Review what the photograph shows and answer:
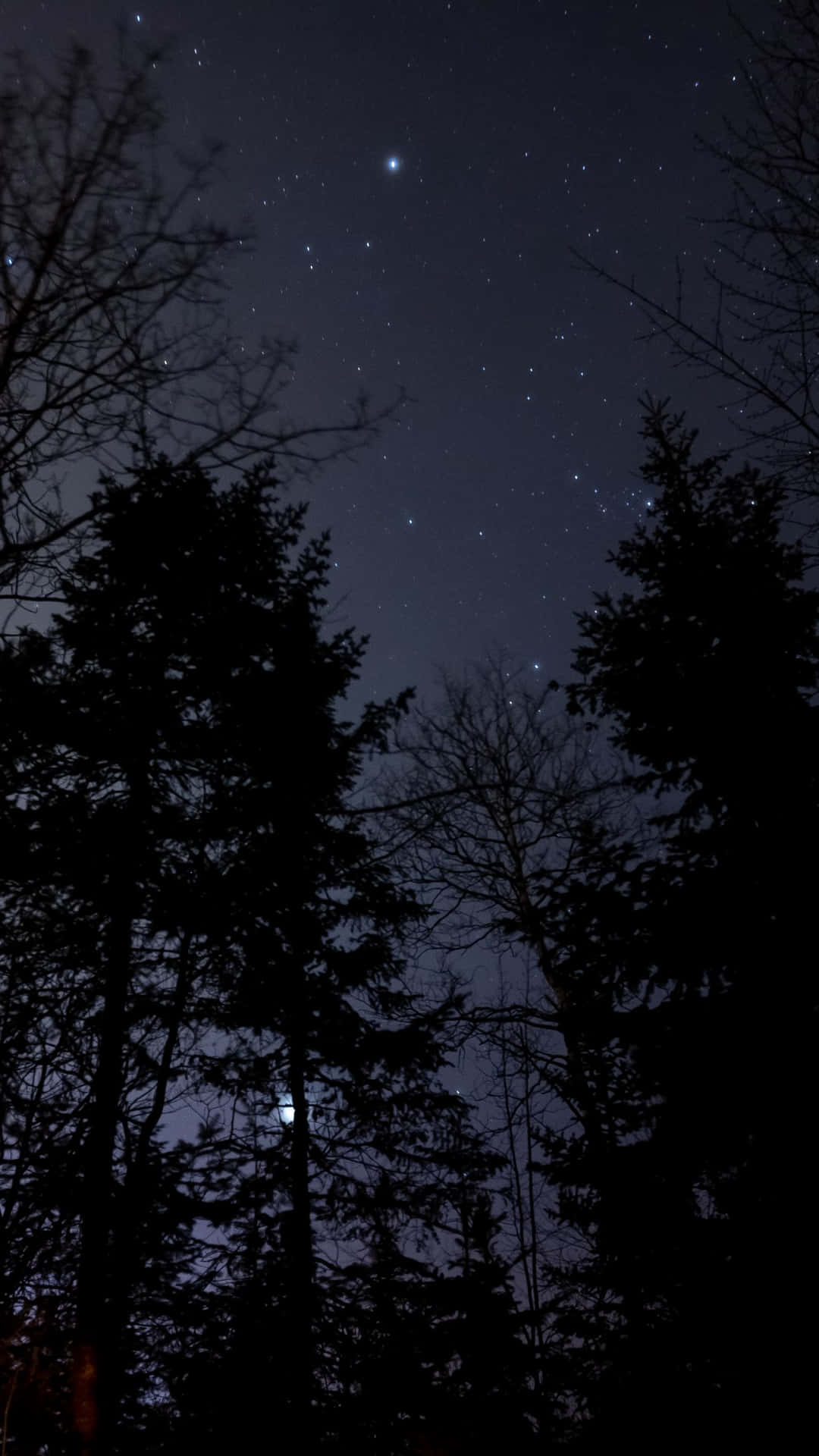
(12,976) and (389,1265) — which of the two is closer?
(12,976)

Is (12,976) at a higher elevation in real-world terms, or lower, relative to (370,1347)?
higher

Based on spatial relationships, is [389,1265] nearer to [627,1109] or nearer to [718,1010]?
[627,1109]

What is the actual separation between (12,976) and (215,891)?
134cm

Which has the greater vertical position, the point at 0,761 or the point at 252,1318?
the point at 0,761

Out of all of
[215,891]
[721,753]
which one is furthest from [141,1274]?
[721,753]

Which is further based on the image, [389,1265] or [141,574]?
[389,1265]

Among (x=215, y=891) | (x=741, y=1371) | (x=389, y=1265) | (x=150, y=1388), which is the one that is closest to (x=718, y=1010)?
(x=741, y=1371)

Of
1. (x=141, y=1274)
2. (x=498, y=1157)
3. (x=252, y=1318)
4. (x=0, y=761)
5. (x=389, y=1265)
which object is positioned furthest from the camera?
(x=498, y=1157)

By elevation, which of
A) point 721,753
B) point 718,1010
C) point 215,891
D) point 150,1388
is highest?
point 721,753

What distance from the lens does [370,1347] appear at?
7.88 metres

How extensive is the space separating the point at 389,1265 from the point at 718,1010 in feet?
17.5

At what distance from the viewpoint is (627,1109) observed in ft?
23.2

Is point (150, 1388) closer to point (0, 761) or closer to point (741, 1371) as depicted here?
point (741, 1371)

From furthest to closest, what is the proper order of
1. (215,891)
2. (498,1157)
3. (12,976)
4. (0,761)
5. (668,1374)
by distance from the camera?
1. (498,1157)
2. (668,1374)
3. (215,891)
4. (12,976)
5. (0,761)
